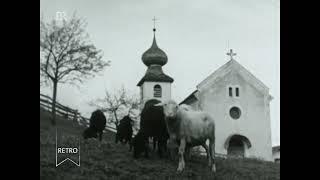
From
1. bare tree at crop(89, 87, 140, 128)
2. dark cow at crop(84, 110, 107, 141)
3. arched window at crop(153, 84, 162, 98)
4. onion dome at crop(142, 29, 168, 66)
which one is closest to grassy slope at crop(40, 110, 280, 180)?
dark cow at crop(84, 110, 107, 141)

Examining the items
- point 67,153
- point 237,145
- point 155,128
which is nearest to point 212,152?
point 155,128

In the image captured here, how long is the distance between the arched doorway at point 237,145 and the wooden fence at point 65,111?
5013 mm

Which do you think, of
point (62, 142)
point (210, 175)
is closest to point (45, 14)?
point (62, 142)

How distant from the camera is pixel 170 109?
9.07 meters

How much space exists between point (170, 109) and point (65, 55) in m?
2.84

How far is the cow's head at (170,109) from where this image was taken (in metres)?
9.05

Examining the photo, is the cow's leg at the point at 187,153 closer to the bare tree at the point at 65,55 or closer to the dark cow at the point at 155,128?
the dark cow at the point at 155,128

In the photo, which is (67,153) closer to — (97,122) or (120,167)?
(120,167)

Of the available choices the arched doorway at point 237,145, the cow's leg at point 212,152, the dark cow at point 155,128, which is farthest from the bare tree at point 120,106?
the cow's leg at point 212,152
